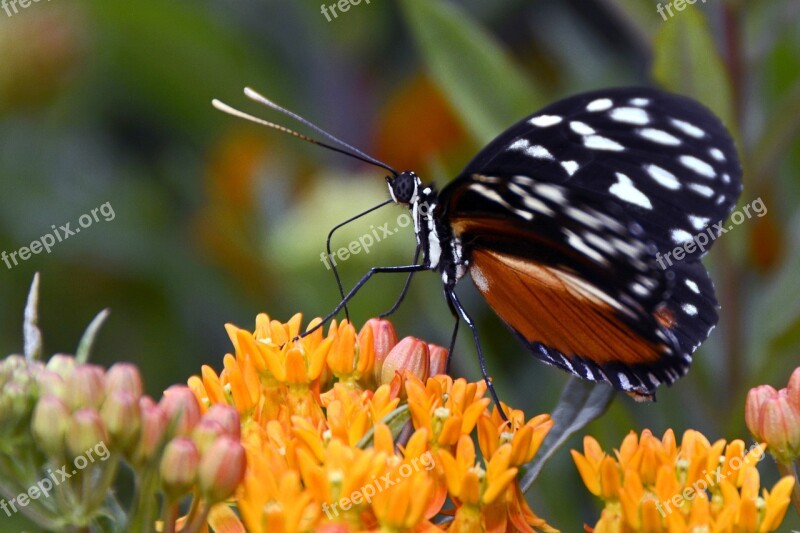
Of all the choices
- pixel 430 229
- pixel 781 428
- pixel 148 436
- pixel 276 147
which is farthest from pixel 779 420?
pixel 276 147

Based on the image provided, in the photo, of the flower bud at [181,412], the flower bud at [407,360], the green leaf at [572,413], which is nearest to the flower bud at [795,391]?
the green leaf at [572,413]

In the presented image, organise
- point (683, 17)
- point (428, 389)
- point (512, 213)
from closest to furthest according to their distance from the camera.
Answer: point (428, 389), point (512, 213), point (683, 17)

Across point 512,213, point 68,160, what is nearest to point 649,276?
point 512,213

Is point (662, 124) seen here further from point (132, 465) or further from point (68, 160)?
point (68, 160)

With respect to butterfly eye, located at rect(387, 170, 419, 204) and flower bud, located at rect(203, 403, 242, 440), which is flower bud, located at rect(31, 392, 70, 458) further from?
butterfly eye, located at rect(387, 170, 419, 204)

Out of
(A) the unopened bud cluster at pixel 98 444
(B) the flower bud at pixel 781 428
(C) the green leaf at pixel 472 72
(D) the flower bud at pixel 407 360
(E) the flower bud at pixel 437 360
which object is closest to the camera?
(A) the unopened bud cluster at pixel 98 444

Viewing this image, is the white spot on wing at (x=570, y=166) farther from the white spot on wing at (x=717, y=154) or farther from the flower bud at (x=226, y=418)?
the flower bud at (x=226, y=418)

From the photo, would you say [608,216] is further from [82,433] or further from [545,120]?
[82,433]
